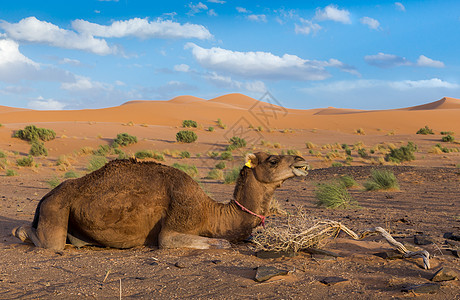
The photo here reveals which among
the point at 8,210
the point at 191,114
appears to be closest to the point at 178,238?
the point at 8,210

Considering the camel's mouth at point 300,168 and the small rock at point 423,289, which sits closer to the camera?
the small rock at point 423,289

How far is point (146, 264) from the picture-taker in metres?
6.08

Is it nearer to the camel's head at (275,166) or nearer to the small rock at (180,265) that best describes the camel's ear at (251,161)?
the camel's head at (275,166)

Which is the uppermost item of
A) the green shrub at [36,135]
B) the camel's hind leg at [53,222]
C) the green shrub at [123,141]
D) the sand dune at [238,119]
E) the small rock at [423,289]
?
the sand dune at [238,119]

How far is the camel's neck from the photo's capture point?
691 centimetres

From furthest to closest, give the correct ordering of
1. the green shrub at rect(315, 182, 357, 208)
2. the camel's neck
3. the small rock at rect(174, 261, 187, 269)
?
the green shrub at rect(315, 182, 357, 208), the camel's neck, the small rock at rect(174, 261, 187, 269)

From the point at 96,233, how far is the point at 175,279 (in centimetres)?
200

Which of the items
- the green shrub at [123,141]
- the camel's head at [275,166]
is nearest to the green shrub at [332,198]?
the camel's head at [275,166]

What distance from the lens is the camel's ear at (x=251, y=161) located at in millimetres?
6938

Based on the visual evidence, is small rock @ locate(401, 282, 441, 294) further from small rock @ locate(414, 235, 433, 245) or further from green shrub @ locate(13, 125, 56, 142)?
green shrub @ locate(13, 125, 56, 142)

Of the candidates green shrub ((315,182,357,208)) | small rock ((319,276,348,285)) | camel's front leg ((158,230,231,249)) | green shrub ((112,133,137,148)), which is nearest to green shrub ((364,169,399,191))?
green shrub ((315,182,357,208))

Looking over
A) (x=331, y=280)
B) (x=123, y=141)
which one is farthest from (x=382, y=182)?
(x=123, y=141)

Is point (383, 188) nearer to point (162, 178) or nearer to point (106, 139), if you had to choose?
point (162, 178)

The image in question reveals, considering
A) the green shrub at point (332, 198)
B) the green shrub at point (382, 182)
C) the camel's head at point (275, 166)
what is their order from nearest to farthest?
1. the camel's head at point (275, 166)
2. the green shrub at point (332, 198)
3. the green shrub at point (382, 182)
